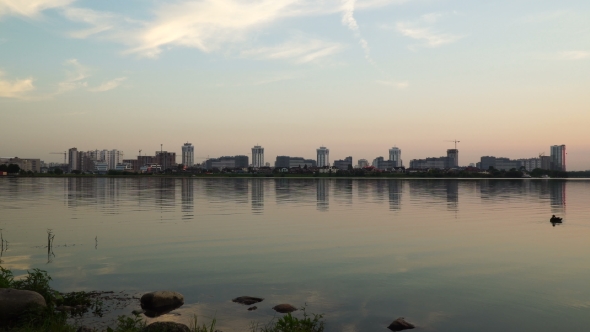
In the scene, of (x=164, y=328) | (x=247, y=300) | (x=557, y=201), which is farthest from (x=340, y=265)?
A: (x=557, y=201)

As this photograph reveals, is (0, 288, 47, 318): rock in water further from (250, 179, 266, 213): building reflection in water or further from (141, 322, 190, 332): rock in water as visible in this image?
(250, 179, 266, 213): building reflection in water

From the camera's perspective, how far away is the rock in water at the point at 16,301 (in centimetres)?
1509

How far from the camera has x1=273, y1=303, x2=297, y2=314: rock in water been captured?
714 inches

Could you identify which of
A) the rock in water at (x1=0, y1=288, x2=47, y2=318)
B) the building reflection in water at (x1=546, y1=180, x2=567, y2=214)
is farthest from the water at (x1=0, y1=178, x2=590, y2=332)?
the building reflection in water at (x1=546, y1=180, x2=567, y2=214)

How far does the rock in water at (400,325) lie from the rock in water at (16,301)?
12116mm

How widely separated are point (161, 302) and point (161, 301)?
0.04 m

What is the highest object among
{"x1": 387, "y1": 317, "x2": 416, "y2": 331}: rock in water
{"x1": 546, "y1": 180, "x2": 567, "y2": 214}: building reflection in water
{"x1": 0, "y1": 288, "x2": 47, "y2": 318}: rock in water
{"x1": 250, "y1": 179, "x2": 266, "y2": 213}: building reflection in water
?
{"x1": 0, "y1": 288, "x2": 47, "y2": 318}: rock in water

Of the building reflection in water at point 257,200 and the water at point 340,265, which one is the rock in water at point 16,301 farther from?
the building reflection in water at point 257,200

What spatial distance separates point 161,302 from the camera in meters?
18.6

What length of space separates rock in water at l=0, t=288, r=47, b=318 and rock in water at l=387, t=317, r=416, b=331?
39.7 feet

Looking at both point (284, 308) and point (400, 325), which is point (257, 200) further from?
point (400, 325)

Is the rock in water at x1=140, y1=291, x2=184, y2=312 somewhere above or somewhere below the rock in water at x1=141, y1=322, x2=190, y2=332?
below

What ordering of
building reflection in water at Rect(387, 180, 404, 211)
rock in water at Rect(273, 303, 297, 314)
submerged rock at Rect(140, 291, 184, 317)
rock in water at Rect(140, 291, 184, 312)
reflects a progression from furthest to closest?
building reflection in water at Rect(387, 180, 404, 211) < rock in water at Rect(140, 291, 184, 312) < submerged rock at Rect(140, 291, 184, 317) < rock in water at Rect(273, 303, 297, 314)

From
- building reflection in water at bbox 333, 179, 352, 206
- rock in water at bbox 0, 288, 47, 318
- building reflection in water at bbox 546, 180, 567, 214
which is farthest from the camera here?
building reflection in water at bbox 333, 179, 352, 206
